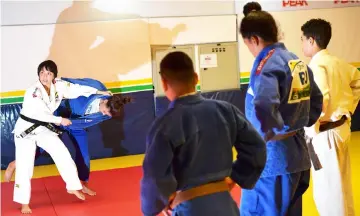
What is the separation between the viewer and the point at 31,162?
5.00 m

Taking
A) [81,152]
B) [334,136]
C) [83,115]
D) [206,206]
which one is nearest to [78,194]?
[81,152]

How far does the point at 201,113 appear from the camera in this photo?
2.26 metres

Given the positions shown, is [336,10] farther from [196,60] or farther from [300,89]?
[300,89]

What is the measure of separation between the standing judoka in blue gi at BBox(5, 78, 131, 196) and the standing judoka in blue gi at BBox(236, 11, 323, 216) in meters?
2.74

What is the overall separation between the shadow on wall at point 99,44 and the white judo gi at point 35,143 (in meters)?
1.95

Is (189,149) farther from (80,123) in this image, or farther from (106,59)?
(106,59)

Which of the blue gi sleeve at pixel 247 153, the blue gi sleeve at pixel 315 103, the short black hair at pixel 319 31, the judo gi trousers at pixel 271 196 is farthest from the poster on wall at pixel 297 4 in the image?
the blue gi sleeve at pixel 247 153

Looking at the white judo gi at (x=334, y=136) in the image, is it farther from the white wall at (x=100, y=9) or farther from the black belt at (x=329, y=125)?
the white wall at (x=100, y=9)

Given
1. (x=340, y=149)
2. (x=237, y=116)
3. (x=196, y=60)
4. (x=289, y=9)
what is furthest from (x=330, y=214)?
(x=289, y=9)

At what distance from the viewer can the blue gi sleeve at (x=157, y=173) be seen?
212 centimetres

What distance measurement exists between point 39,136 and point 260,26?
2.97 metres

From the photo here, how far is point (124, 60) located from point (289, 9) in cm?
268

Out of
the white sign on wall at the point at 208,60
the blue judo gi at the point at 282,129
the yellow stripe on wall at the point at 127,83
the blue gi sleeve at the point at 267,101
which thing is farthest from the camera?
the white sign on wall at the point at 208,60

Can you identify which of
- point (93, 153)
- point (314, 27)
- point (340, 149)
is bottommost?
point (93, 153)
